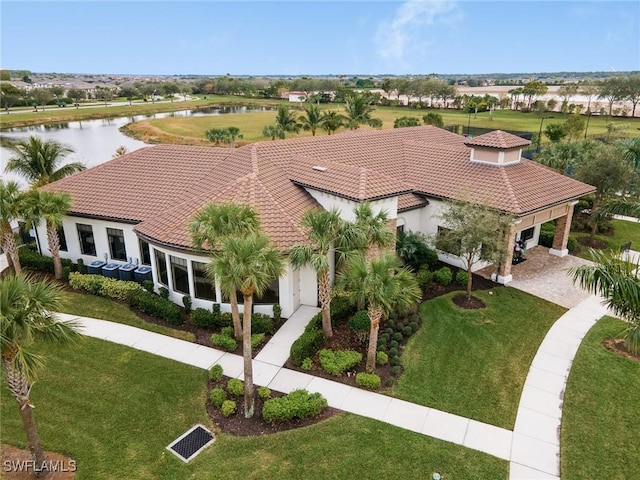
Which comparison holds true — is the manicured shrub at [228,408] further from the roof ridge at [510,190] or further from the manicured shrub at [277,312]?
the roof ridge at [510,190]

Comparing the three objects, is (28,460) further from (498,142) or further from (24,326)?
(498,142)

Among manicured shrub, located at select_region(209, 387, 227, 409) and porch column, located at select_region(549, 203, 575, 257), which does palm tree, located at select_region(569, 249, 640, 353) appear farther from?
porch column, located at select_region(549, 203, 575, 257)

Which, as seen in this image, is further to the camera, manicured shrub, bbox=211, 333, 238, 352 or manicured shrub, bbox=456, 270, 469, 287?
manicured shrub, bbox=456, 270, 469, 287

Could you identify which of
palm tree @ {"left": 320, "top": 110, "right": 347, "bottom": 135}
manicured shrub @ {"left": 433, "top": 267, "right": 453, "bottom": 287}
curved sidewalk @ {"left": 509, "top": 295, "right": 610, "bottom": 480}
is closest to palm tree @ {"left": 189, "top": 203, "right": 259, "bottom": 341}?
curved sidewalk @ {"left": 509, "top": 295, "right": 610, "bottom": 480}

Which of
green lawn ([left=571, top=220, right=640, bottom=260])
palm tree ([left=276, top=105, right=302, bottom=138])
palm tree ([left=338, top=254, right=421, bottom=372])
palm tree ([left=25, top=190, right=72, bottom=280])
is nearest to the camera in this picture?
palm tree ([left=338, top=254, right=421, bottom=372])

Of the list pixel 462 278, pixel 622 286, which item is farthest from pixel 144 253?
pixel 622 286

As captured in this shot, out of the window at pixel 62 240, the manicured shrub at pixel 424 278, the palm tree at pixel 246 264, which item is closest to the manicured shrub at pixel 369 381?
the palm tree at pixel 246 264

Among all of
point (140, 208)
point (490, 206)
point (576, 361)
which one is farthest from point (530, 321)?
point (140, 208)
